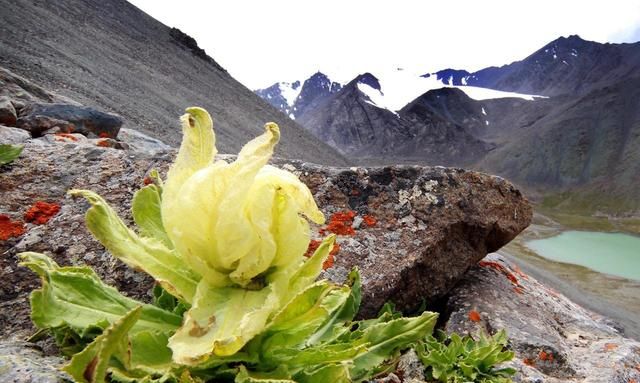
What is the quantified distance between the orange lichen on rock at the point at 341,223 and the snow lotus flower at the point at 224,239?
2719 mm

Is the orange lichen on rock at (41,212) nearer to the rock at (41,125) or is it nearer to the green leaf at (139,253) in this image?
the green leaf at (139,253)

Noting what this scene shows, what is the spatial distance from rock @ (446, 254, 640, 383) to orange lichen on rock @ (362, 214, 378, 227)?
146cm

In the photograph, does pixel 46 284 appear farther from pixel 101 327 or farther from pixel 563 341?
pixel 563 341

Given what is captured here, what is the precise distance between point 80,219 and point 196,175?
8.28 ft

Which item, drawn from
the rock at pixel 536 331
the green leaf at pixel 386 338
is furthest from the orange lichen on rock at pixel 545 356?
the green leaf at pixel 386 338

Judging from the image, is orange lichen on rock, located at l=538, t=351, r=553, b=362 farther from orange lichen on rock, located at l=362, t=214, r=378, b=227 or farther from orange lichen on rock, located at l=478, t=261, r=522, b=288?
orange lichen on rock, located at l=362, t=214, r=378, b=227

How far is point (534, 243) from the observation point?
77812 mm

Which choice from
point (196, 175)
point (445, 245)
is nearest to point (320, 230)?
point (445, 245)

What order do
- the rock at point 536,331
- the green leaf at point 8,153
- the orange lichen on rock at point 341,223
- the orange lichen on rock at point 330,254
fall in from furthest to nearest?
1. the rock at point 536,331
2. the orange lichen on rock at point 341,223
3. the orange lichen on rock at point 330,254
4. the green leaf at point 8,153

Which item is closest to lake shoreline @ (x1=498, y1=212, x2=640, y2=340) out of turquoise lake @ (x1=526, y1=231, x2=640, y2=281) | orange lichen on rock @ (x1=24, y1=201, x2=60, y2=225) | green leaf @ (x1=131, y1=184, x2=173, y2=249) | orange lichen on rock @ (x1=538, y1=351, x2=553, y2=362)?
turquoise lake @ (x1=526, y1=231, x2=640, y2=281)

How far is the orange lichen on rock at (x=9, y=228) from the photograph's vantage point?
368 cm

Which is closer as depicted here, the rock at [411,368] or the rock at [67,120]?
the rock at [411,368]

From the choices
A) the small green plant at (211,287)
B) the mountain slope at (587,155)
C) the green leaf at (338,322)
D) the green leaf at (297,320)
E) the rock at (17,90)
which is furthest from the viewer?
the mountain slope at (587,155)

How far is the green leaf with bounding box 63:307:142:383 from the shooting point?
68.7 inches
